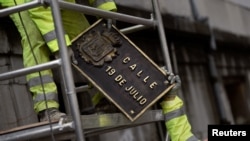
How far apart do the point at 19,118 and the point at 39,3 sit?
1.47 m

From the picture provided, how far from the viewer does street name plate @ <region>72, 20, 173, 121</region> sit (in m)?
3.20

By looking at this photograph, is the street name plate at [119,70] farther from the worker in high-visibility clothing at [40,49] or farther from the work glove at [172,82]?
the worker in high-visibility clothing at [40,49]

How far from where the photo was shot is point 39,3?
2.83 metres

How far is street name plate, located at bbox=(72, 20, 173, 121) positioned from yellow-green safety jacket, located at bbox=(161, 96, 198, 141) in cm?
17

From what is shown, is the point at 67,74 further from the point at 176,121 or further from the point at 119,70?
the point at 176,121

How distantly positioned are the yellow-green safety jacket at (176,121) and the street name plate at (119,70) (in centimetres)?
17

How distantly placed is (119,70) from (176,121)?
23.8 inches

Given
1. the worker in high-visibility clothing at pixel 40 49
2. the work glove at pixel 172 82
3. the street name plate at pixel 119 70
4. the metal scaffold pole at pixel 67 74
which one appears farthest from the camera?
the work glove at pixel 172 82

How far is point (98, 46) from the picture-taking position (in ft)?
10.8

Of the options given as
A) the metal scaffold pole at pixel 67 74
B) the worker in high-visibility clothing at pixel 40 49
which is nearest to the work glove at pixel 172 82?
the worker in high-visibility clothing at pixel 40 49

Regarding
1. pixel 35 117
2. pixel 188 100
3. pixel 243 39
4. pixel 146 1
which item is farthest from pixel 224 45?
pixel 35 117

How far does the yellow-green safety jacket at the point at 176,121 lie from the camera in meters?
3.50

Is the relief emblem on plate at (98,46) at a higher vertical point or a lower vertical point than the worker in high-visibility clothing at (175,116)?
higher

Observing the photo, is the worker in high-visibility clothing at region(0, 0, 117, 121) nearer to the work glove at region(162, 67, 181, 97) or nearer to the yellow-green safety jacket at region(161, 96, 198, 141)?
the work glove at region(162, 67, 181, 97)
